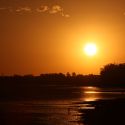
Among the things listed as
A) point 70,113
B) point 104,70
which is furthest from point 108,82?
point 70,113

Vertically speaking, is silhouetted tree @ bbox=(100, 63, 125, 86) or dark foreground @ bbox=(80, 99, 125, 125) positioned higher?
silhouetted tree @ bbox=(100, 63, 125, 86)

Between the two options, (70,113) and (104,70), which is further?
(104,70)

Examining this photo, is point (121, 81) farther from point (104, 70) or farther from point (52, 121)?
point (52, 121)

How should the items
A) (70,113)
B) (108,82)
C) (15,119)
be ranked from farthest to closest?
(108,82)
(70,113)
(15,119)

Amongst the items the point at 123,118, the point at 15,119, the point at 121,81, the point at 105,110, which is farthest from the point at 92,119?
the point at 121,81

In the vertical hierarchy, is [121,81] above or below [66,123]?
above

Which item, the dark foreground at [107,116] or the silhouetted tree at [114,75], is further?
the silhouetted tree at [114,75]

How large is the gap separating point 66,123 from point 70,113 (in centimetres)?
1133

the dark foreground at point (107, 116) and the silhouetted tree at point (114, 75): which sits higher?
the silhouetted tree at point (114, 75)

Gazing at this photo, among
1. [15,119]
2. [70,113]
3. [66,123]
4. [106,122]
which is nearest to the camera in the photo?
[106,122]

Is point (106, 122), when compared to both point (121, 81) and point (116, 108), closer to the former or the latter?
point (116, 108)

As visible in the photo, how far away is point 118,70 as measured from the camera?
625 ft

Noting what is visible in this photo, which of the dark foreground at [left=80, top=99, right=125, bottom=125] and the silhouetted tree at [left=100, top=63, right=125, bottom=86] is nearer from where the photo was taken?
the dark foreground at [left=80, top=99, right=125, bottom=125]

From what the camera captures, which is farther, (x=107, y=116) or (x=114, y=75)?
(x=114, y=75)
